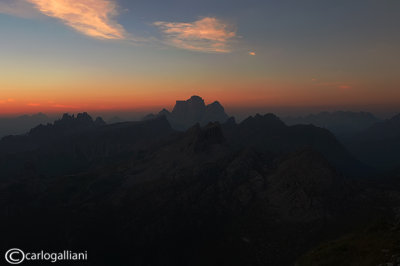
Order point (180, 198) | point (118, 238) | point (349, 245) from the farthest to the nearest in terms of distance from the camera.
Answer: point (180, 198)
point (118, 238)
point (349, 245)

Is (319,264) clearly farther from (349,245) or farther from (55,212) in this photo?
(55,212)

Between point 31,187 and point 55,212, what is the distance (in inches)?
2040

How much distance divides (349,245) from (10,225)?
182 metres

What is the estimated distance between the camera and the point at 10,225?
146125 millimetres

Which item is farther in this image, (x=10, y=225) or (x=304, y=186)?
(x=304, y=186)

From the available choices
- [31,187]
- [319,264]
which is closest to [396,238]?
[319,264]

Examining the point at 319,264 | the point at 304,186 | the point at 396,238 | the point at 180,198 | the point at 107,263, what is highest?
the point at 396,238

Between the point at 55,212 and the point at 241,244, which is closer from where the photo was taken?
the point at 241,244

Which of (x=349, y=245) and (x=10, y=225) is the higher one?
(x=349, y=245)

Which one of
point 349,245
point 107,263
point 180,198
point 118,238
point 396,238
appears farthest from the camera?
point 180,198

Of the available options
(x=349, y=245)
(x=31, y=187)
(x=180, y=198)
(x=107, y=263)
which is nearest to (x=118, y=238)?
(x=107, y=263)

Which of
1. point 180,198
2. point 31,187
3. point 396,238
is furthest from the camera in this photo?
point 31,187

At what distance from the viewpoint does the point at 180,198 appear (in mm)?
173875

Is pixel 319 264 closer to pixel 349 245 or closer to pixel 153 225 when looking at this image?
pixel 349 245
